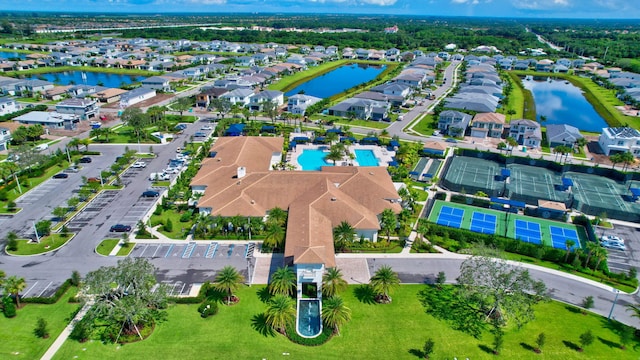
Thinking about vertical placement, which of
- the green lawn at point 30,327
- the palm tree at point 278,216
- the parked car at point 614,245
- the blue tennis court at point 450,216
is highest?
the palm tree at point 278,216

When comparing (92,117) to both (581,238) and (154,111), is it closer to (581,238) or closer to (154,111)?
(154,111)

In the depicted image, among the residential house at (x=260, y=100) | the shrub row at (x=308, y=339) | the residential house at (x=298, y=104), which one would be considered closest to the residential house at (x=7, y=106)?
the residential house at (x=260, y=100)

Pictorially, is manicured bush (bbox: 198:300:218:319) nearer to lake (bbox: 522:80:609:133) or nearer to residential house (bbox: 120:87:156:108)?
residential house (bbox: 120:87:156:108)

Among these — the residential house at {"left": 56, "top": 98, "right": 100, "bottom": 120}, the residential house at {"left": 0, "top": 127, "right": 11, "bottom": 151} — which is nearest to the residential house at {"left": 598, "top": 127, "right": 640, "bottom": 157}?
the residential house at {"left": 56, "top": 98, "right": 100, "bottom": 120}

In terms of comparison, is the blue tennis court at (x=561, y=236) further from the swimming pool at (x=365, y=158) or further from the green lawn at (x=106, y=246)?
the green lawn at (x=106, y=246)

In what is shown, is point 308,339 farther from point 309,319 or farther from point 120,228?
point 120,228

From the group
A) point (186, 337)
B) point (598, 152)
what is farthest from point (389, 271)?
point (598, 152)
